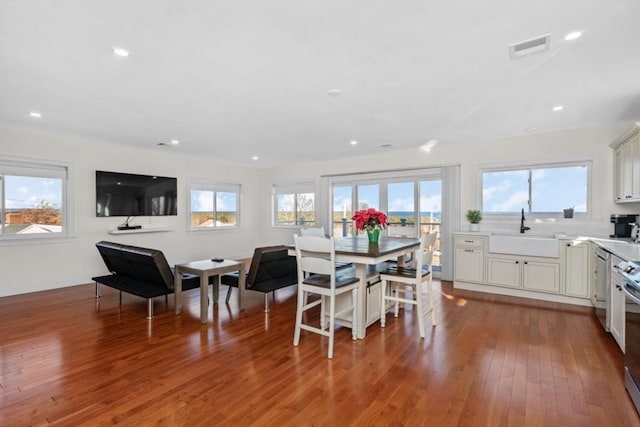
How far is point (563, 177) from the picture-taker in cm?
493

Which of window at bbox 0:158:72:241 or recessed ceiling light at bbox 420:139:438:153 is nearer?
window at bbox 0:158:72:241

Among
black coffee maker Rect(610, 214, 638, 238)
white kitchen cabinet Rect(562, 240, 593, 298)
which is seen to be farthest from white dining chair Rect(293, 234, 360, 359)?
black coffee maker Rect(610, 214, 638, 238)

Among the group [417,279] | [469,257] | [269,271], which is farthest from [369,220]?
[469,257]

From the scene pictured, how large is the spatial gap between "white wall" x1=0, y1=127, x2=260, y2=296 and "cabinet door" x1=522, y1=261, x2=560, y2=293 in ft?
21.1

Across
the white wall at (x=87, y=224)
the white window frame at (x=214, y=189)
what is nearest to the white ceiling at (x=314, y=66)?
the white wall at (x=87, y=224)

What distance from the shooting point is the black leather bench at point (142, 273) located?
376 centimetres

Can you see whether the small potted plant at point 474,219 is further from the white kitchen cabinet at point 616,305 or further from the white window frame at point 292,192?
the white window frame at point 292,192

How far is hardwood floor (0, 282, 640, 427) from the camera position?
6.72 feet

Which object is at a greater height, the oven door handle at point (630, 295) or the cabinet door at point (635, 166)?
the cabinet door at point (635, 166)

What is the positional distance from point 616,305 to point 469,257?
2.18 meters

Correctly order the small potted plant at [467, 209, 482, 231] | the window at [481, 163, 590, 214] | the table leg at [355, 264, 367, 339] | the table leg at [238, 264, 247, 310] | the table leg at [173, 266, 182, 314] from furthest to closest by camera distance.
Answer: the small potted plant at [467, 209, 482, 231]
the window at [481, 163, 590, 214]
the table leg at [238, 264, 247, 310]
the table leg at [173, 266, 182, 314]
the table leg at [355, 264, 367, 339]

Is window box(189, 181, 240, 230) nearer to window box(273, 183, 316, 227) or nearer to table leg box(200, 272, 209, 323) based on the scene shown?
window box(273, 183, 316, 227)

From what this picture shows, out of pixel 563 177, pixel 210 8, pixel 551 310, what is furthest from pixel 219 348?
pixel 563 177

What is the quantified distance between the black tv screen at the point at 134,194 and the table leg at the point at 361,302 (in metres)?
4.88
